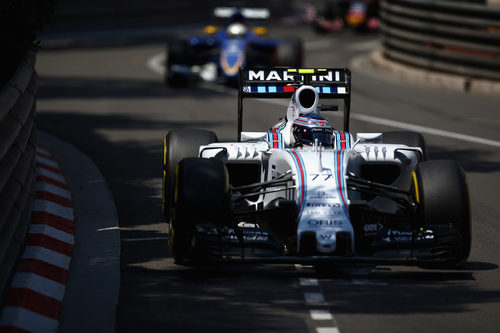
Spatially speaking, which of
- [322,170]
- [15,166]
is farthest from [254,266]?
[15,166]

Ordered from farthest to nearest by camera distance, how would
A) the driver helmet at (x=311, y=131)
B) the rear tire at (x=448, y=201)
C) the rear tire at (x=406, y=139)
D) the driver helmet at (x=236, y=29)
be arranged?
the driver helmet at (x=236, y=29) < the rear tire at (x=406, y=139) < the driver helmet at (x=311, y=131) < the rear tire at (x=448, y=201)

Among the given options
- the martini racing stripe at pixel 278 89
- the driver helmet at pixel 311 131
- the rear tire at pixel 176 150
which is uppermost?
the martini racing stripe at pixel 278 89

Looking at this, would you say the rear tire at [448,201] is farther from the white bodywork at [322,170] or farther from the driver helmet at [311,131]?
the driver helmet at [311,131]

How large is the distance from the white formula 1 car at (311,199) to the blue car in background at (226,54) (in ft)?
40.6

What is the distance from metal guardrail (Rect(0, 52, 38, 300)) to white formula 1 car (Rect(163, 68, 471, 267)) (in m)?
1.23

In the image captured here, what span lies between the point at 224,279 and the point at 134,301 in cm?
88

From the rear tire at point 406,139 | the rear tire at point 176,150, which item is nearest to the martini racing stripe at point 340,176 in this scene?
the rear tire at point 406,139

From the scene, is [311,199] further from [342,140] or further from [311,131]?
[342,140]

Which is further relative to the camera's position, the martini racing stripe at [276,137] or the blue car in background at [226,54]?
the blue car in background at [226,54]

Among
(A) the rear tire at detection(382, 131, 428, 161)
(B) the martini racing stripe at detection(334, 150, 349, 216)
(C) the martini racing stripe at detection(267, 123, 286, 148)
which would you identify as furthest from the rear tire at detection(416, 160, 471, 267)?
(C) the martini racing stripe at detection(267, 123, 286, 148)

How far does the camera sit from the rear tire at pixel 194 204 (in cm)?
840

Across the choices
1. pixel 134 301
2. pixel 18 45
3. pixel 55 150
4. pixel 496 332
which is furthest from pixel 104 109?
pixel 496 332

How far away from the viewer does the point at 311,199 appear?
8.47 metres

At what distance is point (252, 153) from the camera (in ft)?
31.5
